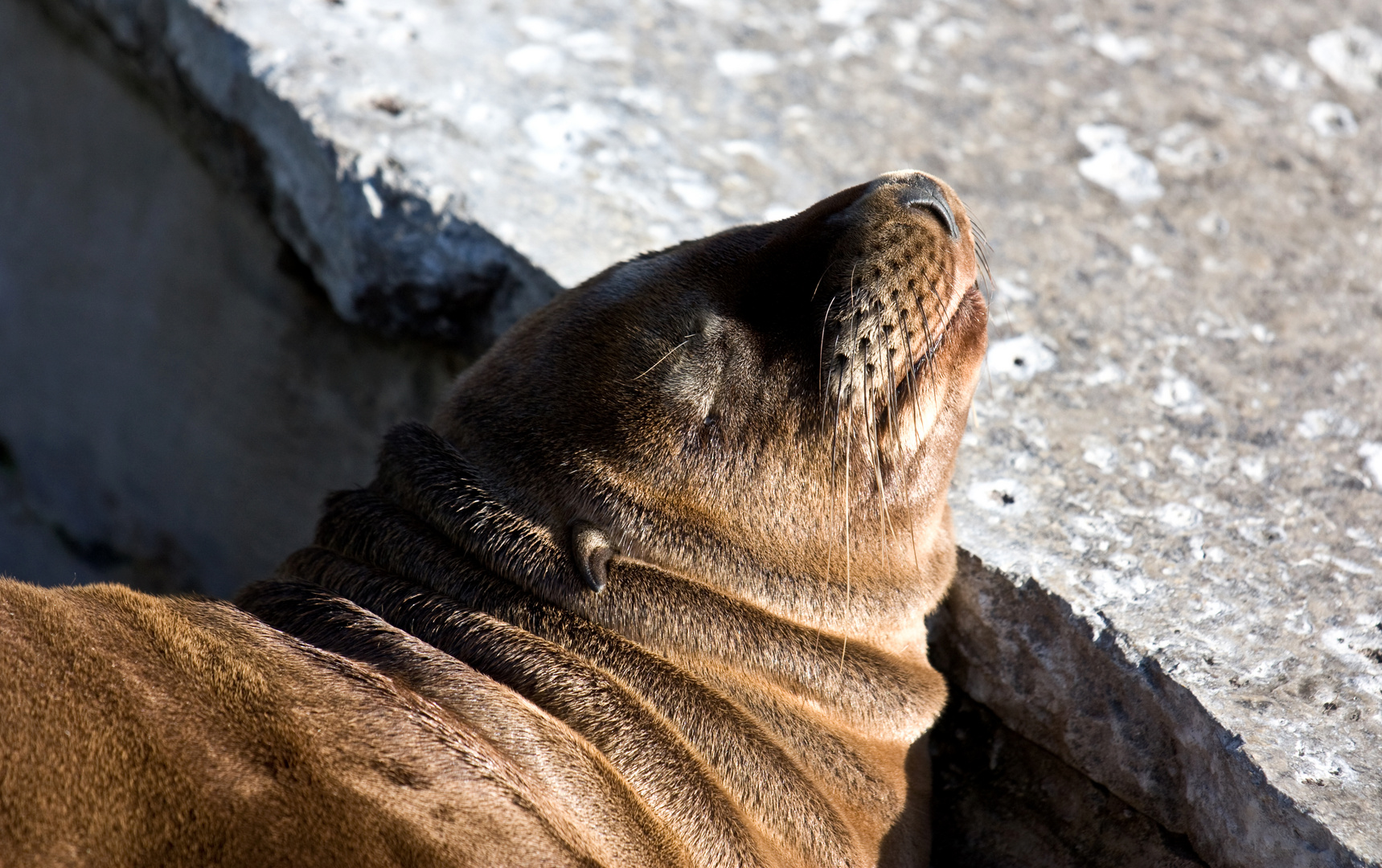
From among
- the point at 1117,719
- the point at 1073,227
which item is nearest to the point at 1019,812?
the point at 1117,719

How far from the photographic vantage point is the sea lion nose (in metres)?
2.27

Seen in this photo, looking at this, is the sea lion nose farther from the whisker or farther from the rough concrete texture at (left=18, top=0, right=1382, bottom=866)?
the rough concrete texture at (left=18, top=0, right=1382, bottom=866)

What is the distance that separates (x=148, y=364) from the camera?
4414 millimetres

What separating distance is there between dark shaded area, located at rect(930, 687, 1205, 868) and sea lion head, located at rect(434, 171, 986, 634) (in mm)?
597

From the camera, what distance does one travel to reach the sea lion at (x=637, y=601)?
1.73 m

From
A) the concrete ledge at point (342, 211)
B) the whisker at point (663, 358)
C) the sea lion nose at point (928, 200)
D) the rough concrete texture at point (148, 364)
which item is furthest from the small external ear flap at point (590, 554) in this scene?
the rough concrete texture at point (148, 364)

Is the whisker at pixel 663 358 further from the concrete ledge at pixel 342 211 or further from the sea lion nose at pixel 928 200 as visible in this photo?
the concrete ledge at pixel 342 211

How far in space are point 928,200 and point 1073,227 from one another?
4.61 ft

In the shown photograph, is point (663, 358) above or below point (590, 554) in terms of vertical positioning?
above

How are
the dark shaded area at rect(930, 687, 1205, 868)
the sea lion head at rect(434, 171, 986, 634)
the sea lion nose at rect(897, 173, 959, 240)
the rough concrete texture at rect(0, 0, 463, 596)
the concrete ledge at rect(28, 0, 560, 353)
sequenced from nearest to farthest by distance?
the sea lion head at rect(434, 171, 986, 634)
the sea lion nose at rect(897, 173, 959, 240)
the dark shaded area at rect(930, 687, 1205, 868)
the concrete ledge at rect(28, 0, 560, 353)
the rough concrete texture at rect(0, 0, 463, 596)

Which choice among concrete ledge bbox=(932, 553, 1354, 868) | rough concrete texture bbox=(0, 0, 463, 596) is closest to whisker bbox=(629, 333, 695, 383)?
concrete ledge bbox=(932, 553, 1354, 868)

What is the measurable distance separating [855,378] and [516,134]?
5.52ft

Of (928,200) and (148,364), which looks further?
(148,364)

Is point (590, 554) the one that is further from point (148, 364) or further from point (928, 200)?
point (148, 364)
